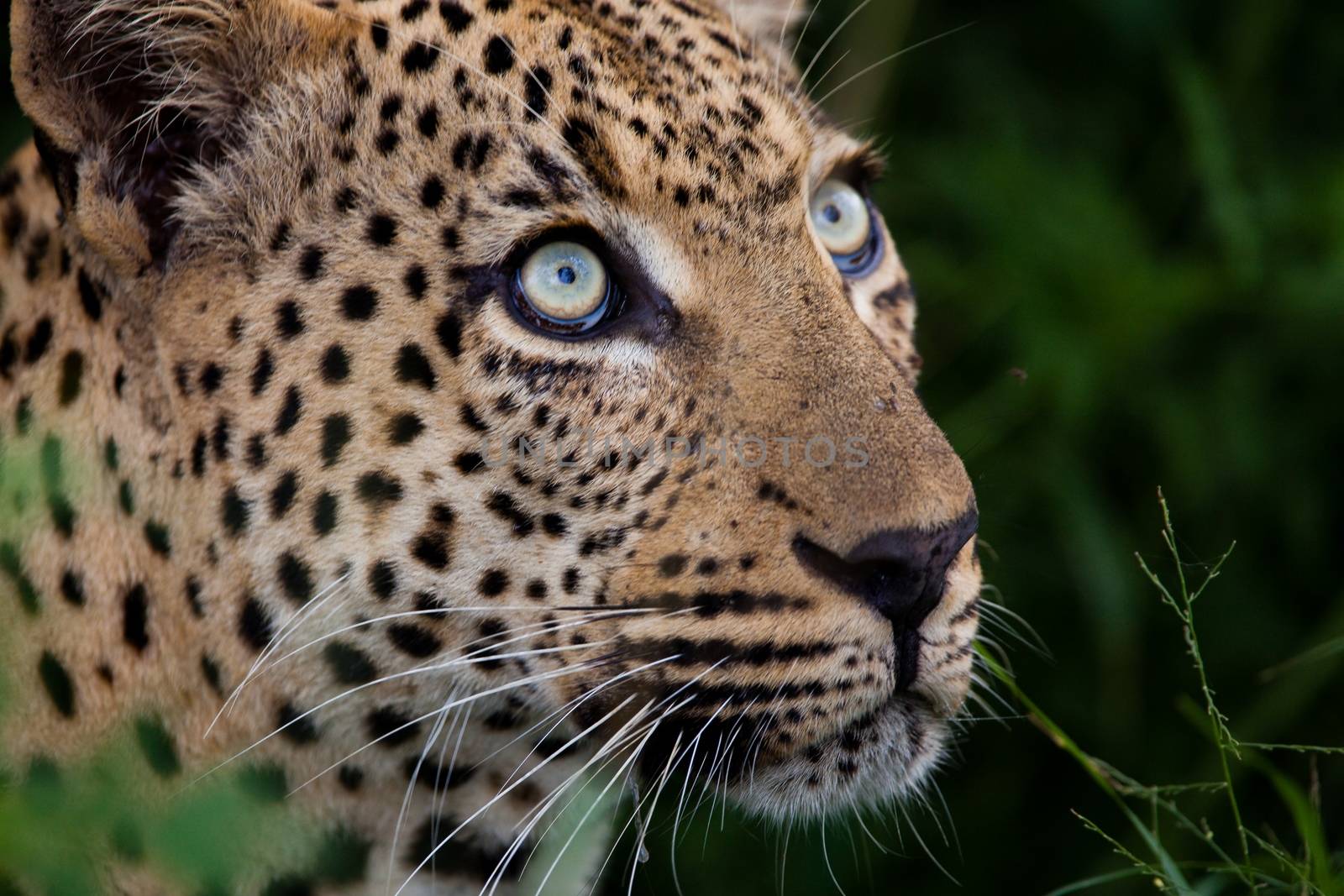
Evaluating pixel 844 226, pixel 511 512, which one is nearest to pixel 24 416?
pixel 511 512

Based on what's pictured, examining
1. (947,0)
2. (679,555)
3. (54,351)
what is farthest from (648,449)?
(947,0)

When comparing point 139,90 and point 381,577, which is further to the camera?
point 139,90

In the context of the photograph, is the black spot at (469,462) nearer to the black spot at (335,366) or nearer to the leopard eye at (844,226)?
the black spot at (335,366)

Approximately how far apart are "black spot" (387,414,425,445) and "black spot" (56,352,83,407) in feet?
1.81

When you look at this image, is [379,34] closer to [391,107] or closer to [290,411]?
[391,107]

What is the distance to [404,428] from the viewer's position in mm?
2328

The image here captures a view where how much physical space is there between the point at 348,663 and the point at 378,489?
0.30 metres

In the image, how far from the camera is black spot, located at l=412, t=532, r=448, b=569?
91.5 inches

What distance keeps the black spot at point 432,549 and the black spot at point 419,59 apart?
2.51ft

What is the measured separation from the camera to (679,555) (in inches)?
89.5

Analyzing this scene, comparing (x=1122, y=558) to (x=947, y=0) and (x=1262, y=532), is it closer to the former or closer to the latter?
(x=1262, y=532)

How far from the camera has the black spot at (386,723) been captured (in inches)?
95.3

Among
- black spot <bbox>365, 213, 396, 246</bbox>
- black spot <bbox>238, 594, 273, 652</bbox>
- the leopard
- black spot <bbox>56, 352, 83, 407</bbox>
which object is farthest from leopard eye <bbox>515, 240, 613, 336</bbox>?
black spot <bbox>56, 352, 83, 407</bbox>

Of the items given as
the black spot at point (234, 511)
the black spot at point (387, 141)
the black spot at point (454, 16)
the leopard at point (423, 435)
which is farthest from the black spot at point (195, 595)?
the black spot at point (454, 16)
